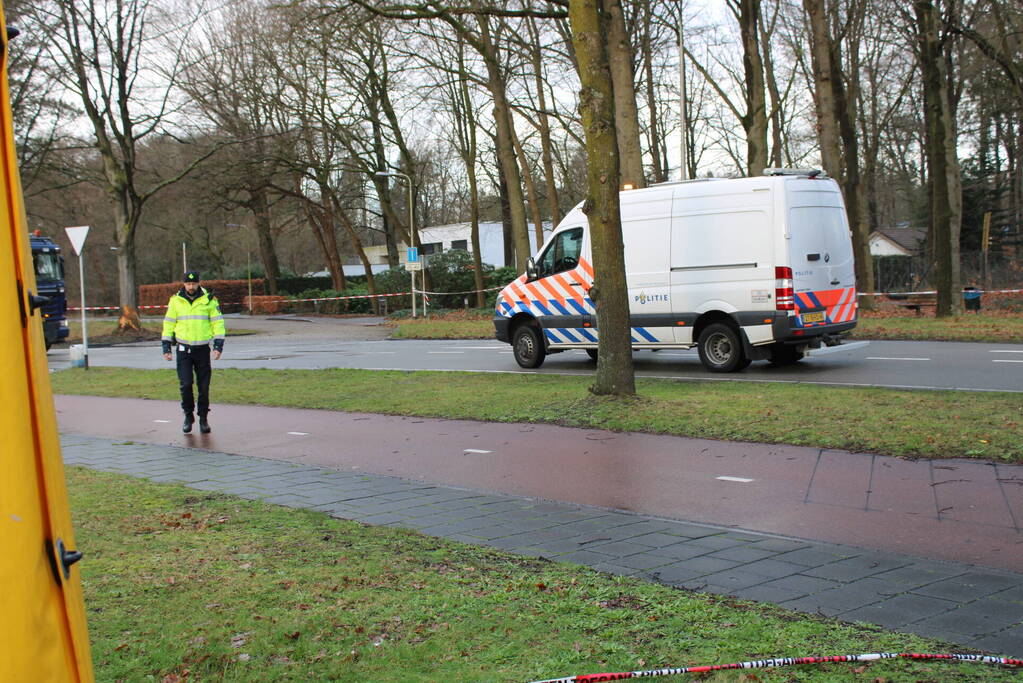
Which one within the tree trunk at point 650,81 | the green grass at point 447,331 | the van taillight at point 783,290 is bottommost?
the green grass at point 447,331

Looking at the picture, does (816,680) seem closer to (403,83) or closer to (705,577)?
(705,577)

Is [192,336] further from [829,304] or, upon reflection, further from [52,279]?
[52,279]

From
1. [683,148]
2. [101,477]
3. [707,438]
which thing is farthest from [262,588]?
[683,148]

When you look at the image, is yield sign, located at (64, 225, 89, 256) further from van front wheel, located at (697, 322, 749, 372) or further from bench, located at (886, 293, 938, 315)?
bench, located at (886, 293, 938, 315)

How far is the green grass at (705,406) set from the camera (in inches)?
321

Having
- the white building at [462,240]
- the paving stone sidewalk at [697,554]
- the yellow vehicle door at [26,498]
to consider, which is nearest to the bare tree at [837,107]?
the paving stone sidewalk at [697,554]

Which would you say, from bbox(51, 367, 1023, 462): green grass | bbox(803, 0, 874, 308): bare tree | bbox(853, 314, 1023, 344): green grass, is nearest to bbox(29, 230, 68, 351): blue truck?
bbox(51, 367, 1023, 462): green grass

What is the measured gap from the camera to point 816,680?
11.1ft

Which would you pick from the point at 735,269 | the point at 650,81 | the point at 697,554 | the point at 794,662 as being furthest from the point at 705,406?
the point at 650,81

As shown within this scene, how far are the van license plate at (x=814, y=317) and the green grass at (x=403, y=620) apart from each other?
31.6 ft

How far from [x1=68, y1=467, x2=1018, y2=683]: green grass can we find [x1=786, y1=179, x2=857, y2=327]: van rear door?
382 inches

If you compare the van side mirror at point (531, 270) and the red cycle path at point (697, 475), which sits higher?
the van side mirror at point (531, 270)

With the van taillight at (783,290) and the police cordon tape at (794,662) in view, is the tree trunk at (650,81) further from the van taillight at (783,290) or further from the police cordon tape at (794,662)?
the police cordon tape at (794,662)

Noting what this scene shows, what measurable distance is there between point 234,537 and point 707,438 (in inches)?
184
